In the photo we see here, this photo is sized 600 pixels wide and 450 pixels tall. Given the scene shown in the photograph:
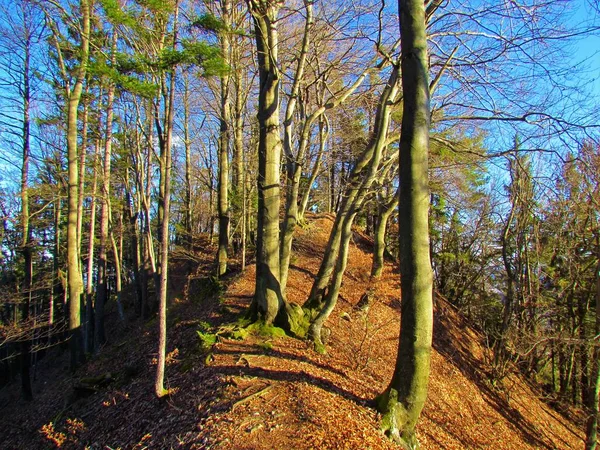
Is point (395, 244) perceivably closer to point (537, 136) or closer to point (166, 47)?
point (537, 136)

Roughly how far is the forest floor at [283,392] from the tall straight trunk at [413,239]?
0.46 metres

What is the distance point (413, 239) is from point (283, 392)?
103 inches

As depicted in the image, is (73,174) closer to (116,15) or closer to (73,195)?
(73,195)

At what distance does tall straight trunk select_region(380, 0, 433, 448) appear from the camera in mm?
4289

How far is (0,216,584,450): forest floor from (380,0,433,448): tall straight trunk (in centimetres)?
46

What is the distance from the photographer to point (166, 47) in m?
5.90

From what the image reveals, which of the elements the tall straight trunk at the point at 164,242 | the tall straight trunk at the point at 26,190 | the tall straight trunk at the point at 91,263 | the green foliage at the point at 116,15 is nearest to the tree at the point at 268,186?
the tall straight trunk at the point at 164,242

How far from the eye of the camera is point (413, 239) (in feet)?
14.1

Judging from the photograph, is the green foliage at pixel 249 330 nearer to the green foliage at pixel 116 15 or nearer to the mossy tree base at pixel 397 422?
the mossy tree base at pixel 397 422

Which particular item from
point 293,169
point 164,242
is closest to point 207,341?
point 164,242

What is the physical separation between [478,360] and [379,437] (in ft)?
29.5

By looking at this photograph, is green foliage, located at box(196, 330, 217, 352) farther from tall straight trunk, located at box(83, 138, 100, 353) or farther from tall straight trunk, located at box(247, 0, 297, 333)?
tall straight trunk, located at box(83, 138, 100, 353)

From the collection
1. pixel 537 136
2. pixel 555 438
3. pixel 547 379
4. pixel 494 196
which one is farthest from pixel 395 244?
pixel 537 136

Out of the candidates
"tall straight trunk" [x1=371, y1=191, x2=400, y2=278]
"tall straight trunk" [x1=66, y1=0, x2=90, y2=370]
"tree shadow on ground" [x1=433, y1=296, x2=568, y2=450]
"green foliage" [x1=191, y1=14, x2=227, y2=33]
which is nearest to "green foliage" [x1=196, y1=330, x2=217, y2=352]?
"green foliage" [x1=191, y1=14, x2=227, y2=33]
